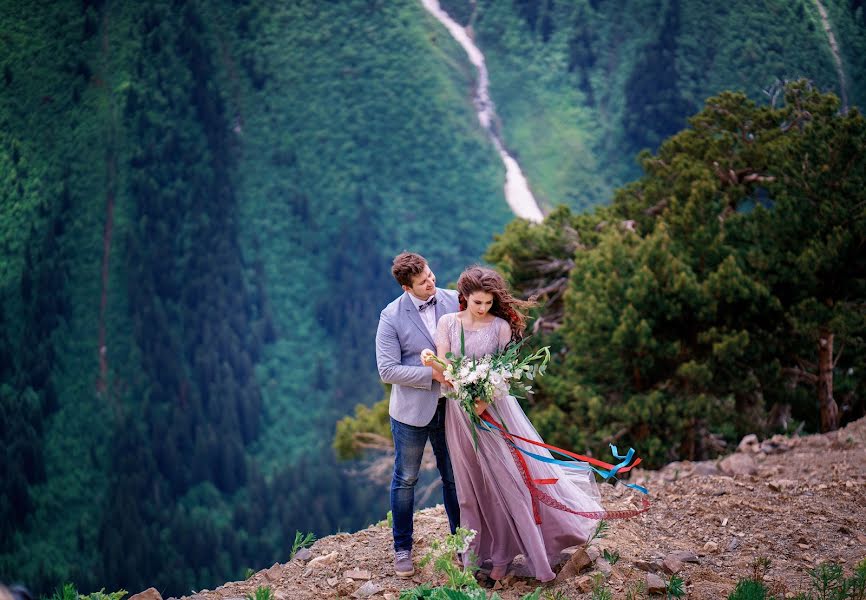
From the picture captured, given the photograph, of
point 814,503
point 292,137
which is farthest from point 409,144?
point 814,503

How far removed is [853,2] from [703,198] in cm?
1722

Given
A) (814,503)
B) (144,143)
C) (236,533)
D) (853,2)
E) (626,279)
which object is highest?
(853,2)

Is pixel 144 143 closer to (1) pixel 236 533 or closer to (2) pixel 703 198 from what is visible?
(1) pixel 236 533

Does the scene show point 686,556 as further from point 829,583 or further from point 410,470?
point 410,470

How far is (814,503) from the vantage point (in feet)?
18.4

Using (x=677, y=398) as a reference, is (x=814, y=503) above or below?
above

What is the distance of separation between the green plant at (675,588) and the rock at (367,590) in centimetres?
155

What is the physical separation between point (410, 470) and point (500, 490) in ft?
1.67

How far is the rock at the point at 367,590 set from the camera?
14.4 ft

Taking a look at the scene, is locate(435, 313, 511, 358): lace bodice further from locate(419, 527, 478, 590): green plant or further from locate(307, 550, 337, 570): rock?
locate(307, 550, 337, 570): rock

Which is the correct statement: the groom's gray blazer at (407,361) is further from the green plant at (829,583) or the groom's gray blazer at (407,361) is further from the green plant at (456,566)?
the green plant at (829,583)

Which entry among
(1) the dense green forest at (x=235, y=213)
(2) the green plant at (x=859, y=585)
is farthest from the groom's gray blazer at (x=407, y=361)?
(1) the dense green forest at (x=235, y=213)

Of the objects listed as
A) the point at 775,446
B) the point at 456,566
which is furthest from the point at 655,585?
the point at 775,446

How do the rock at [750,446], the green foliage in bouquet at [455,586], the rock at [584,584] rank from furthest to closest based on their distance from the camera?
the rock at [750,446] → the rock at [584,584] → the green foliage in bouquet at [455,586]
